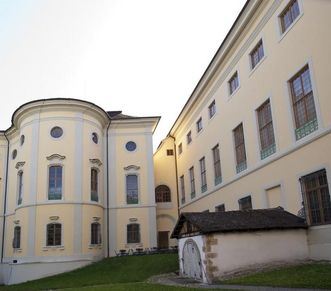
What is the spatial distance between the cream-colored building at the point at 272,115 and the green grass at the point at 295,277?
1.49 meters

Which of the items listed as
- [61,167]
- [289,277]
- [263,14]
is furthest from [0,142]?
[289,277]

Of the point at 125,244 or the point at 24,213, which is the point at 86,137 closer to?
the point at 24,213

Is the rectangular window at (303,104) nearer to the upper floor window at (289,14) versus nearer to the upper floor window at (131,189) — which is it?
the upper floor window at (289,14)

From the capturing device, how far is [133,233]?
32.6 m

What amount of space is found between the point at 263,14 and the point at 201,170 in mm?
14204

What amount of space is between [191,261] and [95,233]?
14486 mm

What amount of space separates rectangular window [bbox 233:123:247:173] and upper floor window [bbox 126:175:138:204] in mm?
12619

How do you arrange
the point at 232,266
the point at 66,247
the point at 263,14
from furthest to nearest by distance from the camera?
the point at 66,247, the point at 263,14, the point at 232,266

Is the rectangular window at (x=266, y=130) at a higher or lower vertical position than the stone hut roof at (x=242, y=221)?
higher

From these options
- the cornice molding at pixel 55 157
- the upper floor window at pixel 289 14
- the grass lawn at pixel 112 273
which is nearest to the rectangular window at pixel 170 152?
the cornice molding at pixel 55 157

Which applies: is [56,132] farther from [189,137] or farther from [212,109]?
Answer: [212,109]

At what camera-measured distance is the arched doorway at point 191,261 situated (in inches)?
631

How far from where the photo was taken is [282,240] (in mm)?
15047

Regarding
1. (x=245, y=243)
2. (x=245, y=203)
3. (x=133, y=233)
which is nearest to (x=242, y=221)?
(x=245, y=243)
